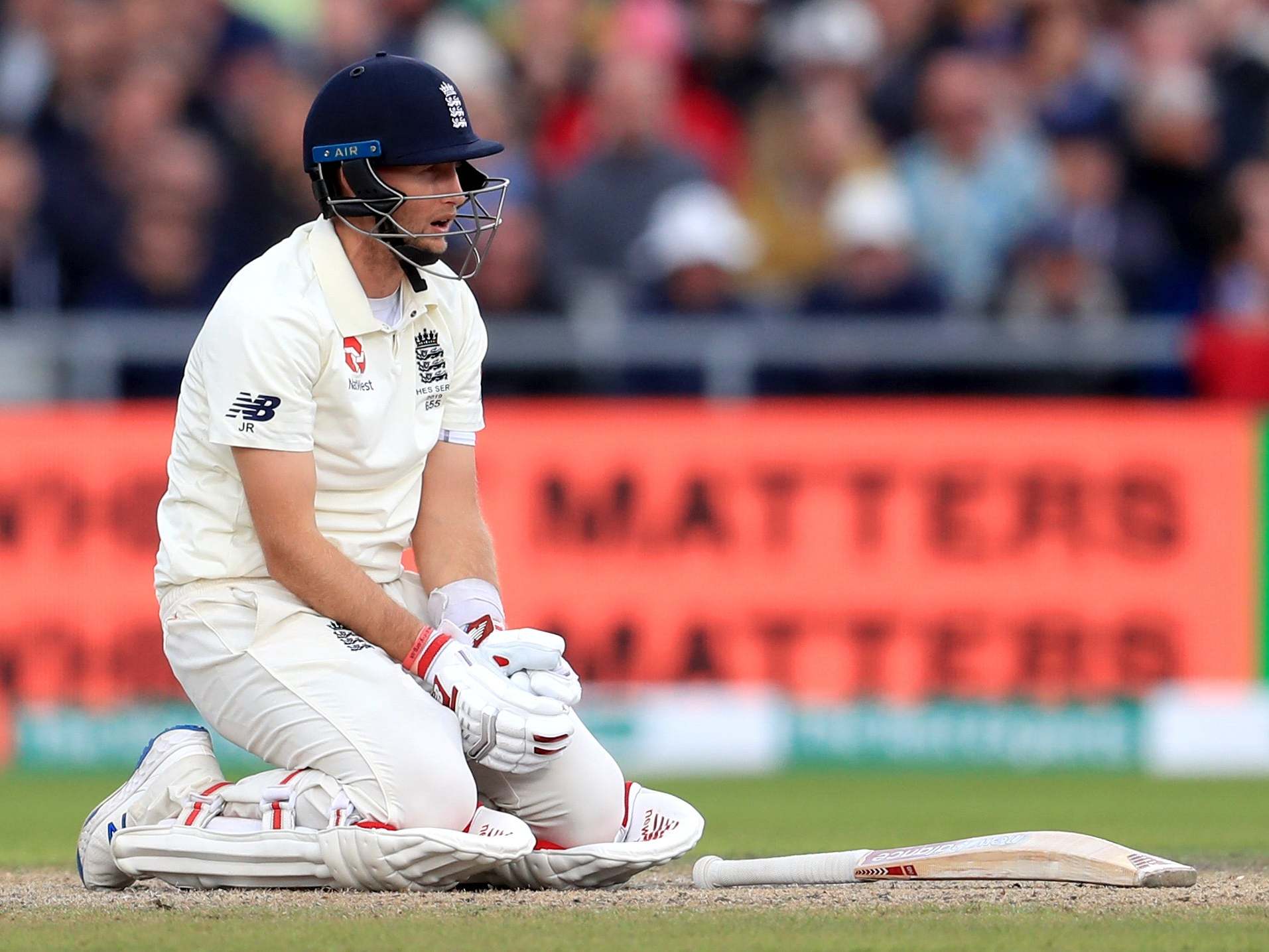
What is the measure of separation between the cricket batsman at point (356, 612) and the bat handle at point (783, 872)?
0.40 feet

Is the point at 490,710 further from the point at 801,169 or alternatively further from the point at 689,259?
the point at 801,169

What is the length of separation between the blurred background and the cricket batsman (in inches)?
175

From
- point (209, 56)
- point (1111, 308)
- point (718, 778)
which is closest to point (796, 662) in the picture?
point (718, 778)

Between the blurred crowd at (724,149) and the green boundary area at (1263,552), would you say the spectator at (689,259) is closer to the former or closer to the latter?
the blurred crowd at (724,149)

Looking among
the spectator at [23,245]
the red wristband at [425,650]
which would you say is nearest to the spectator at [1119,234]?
the spectator at [23,245]

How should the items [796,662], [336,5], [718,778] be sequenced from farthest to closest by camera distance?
[336,5] < [796,662] < [718,778]

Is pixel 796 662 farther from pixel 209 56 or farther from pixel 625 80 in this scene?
pixel 209 56

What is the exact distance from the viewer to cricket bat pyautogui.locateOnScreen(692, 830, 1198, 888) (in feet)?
17.2

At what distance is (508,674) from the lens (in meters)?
5.29

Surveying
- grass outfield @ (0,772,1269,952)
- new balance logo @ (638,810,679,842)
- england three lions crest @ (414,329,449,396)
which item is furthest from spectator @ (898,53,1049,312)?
new balance logo @ (638,810,679,842)

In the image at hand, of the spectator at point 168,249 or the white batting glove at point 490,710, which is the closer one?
the white batting glove at point 490,710

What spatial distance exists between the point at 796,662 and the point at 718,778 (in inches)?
34.8

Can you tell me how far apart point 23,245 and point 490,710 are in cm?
610

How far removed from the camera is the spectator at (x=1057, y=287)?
35.3ft
